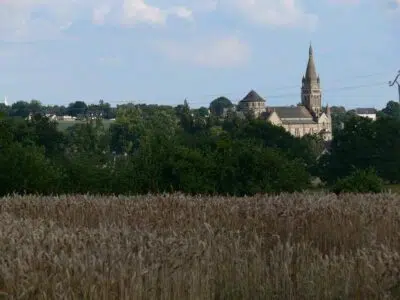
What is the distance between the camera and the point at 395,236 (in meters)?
13.8

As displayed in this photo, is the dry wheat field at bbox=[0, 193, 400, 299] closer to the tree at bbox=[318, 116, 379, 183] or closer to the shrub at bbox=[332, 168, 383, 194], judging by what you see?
the shrub at bbox=[332, 168, 383, 194]

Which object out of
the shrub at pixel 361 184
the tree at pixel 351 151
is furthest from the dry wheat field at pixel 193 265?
the tree at pixel 351 151

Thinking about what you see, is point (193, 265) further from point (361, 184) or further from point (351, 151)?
point (351, 151)

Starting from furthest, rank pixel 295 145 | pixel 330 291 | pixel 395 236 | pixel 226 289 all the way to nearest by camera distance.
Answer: pixel 295 145
pixel 395 236
pixel 226 289
pixel 330 291

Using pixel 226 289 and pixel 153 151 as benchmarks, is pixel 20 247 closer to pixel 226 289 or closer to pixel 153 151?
pixel 226 289

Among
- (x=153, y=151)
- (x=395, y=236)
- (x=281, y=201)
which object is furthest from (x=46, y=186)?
(x=395, y=236)

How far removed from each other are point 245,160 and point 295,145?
6181 cm

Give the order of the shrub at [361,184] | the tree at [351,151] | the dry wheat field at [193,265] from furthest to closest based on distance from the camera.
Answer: the tree at [351,151], the shrub at [361,184], the dry wheat field at [193,265]

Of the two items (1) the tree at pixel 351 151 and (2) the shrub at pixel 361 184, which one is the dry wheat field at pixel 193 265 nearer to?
(2) the shrub at pixel 361 184

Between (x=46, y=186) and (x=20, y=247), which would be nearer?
(x=20, y=247)

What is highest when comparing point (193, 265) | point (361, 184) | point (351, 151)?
point (193, 265)

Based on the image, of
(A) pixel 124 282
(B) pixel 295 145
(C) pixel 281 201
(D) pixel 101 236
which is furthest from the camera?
(B) pixel 295 145

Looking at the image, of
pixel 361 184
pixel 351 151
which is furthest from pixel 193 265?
pixel 351 151

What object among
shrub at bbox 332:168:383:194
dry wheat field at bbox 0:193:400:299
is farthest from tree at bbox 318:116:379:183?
dry wheat field at bbox 0:193:400:299
